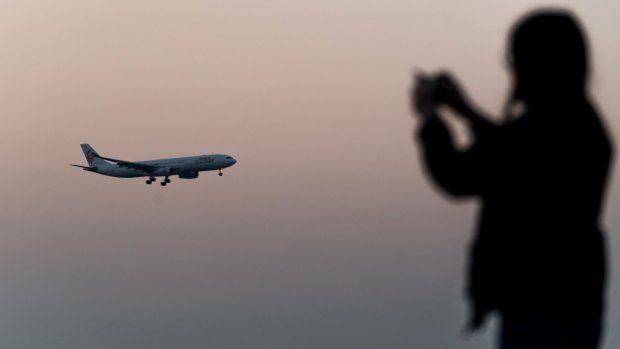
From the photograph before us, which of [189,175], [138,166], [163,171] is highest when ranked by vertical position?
[138,166]

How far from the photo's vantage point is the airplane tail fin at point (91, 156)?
179 metres

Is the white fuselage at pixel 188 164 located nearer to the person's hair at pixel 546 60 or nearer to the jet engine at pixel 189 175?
the jet engine at pixel 189 175

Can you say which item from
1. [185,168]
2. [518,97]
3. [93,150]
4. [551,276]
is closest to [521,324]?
[551,276]

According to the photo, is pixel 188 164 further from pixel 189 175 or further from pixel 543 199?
pixel 543 199

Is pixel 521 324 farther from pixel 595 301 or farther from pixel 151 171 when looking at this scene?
pixel 151 171

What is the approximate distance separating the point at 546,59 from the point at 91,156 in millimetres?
180955

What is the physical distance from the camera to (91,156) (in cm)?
18575

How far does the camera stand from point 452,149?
23.6 feet

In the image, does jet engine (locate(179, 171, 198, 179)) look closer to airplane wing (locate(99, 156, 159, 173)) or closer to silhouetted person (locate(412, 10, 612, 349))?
airplane wing (locate(99, 156, 159, 173))

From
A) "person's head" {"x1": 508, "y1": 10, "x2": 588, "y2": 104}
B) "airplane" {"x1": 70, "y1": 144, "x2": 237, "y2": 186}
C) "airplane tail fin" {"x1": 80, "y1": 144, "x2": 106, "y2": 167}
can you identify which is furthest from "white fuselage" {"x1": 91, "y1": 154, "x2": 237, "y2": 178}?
"person's head" {"x1": 508, "y1": 10, "x2": 588, "y2": 104}

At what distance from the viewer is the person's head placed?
7578mm

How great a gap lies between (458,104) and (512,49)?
640 mm

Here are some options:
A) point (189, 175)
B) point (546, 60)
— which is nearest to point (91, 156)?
point (189, 175)

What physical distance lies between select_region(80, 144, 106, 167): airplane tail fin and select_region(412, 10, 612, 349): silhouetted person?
17040cm
